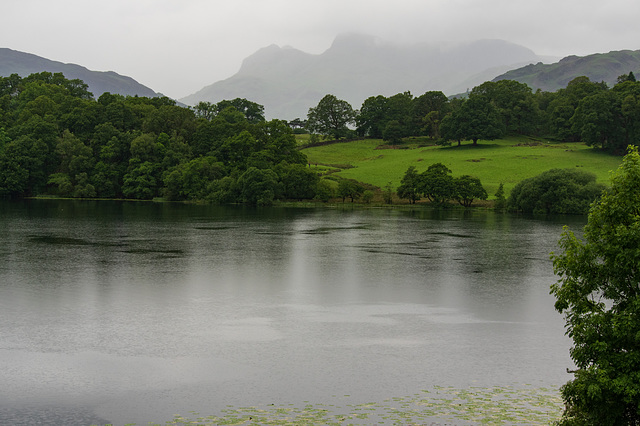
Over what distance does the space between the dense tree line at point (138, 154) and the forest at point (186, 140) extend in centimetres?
22

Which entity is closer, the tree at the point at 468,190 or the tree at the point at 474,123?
the tree at the point at 468,190

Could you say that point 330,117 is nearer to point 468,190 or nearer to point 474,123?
point 474,123

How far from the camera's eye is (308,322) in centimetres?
2369

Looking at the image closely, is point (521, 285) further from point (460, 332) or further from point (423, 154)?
point (423, 154)

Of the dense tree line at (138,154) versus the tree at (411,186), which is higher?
the dense tree line at (138,154)

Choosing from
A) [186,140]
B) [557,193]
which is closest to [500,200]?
[557,193]

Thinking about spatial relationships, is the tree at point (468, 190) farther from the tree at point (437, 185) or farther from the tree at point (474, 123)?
the tree at point (474, 123)

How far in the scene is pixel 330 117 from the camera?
17250 centimetres

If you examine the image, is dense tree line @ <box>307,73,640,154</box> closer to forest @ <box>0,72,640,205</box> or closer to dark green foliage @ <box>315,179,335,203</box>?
forest @ <box>0,72,640,205</box>

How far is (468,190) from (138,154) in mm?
68362

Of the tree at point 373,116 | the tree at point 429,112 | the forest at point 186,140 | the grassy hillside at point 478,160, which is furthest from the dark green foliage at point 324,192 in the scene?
the tree at point 373,116

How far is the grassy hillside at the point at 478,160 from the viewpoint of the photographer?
112 metres

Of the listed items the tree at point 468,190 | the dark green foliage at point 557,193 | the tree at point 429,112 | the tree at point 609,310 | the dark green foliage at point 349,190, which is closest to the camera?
the tree at point 609,310

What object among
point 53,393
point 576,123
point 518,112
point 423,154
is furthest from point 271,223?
point 518,112
